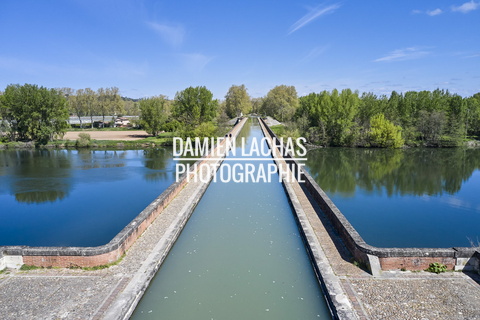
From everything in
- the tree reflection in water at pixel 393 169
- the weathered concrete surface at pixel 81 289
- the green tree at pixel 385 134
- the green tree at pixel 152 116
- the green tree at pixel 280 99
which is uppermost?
the green tree at pixel 280 99

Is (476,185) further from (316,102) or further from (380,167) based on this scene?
(316,102)

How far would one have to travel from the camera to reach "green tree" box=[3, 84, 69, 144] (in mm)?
34156

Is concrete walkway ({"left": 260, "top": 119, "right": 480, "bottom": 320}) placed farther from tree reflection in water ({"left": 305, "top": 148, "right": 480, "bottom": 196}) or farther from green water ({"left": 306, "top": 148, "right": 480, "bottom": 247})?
tree reflection in water ({"left": 305, "top": 148, "right": 480, "bottom": 196})

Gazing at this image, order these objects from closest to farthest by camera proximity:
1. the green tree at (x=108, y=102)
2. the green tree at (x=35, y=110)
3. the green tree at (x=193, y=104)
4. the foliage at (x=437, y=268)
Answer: the foliage at (x=437, y=268)
the green tree at (x=35, y=110)
the green tree at (x=193, y=104)
the green tree at (x=108, y=102)

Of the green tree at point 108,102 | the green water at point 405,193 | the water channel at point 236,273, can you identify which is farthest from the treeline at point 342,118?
the water channel at point 236,273

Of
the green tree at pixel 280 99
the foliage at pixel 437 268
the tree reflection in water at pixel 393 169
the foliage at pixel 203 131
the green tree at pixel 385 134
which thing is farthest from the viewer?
the green tree at pixel 280 99

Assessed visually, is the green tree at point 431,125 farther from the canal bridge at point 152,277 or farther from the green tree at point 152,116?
the canal bridge at point 152,277

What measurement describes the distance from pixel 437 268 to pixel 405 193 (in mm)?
10341

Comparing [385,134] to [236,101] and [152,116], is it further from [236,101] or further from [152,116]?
[236,101]

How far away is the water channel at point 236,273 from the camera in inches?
262

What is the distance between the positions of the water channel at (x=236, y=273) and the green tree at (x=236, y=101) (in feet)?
215

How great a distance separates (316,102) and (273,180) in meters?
23.2

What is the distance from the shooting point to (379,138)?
3350 centimetres

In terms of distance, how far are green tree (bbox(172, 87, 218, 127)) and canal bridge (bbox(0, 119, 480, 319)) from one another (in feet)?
106
